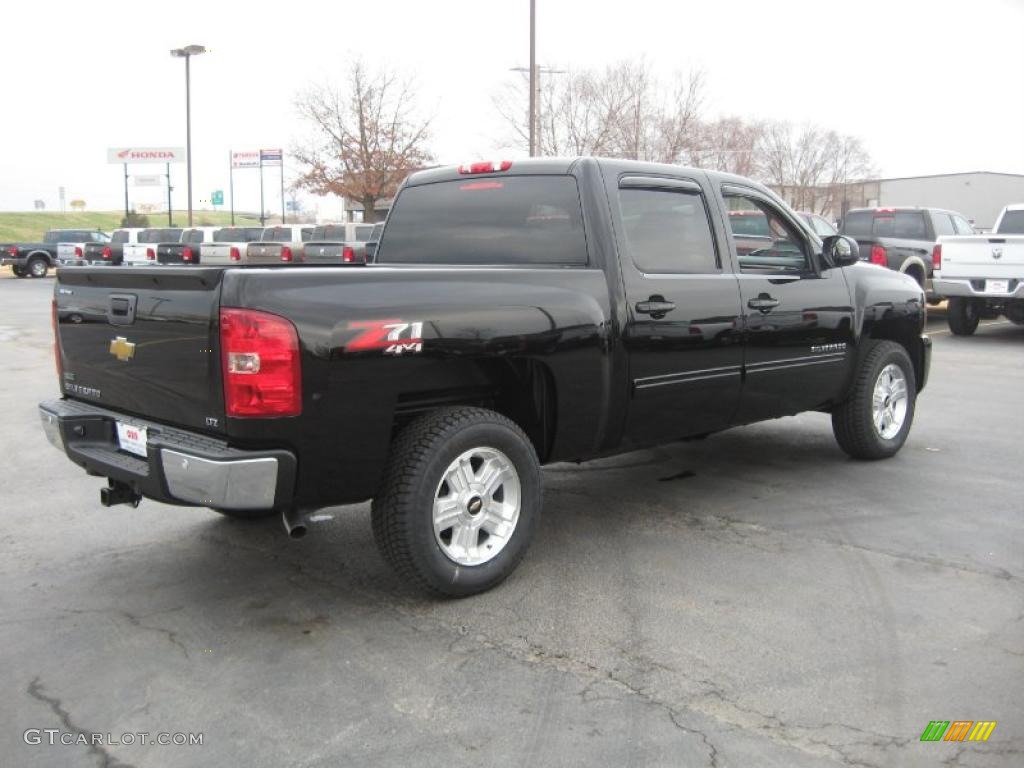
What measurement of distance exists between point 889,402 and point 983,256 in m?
8.08

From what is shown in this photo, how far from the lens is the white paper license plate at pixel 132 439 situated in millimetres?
3801

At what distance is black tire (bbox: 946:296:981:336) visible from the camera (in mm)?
14500

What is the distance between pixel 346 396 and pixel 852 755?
210 centimetres

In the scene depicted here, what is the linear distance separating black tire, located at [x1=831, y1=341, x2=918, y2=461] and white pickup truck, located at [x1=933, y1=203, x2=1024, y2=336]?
785 centimetres

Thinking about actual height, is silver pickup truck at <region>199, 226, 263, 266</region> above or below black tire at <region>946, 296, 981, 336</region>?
above

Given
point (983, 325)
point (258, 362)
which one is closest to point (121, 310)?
point (258, 362)

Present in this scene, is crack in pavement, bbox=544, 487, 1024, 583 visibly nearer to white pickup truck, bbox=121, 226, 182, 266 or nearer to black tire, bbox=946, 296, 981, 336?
black tire, bbox=946, 296, 981, 336

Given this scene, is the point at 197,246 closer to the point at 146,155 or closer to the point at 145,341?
the point at 145,341

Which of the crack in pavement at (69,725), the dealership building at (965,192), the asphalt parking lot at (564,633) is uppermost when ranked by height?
the dealership building at (965,192)

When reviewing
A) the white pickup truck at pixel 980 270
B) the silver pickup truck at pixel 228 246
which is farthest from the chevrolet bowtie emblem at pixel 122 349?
the silver pickup truck at pixel 228 246

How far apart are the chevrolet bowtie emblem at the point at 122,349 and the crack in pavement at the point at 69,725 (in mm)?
1311

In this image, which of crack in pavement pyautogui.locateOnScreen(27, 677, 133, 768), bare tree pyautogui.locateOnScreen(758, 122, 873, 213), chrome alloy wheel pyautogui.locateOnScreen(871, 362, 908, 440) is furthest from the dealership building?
crack in pavement pyautogui.locateOnScreen(27, 677, 133, 768)

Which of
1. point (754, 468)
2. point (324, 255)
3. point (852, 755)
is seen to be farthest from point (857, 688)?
point (324, 255)

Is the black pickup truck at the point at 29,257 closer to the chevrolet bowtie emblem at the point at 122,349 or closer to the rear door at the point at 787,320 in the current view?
the rear door at the point at 787,320
